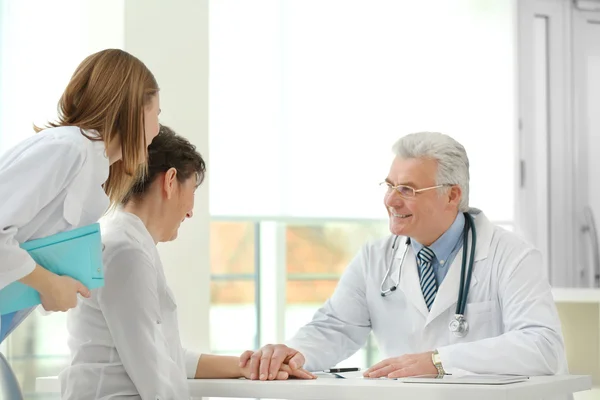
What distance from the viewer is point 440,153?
97.9 inches

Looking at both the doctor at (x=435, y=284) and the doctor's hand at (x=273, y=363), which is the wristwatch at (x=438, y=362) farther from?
the doctor's hand at (x=273, y=363)

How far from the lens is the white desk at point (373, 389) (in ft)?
5.37

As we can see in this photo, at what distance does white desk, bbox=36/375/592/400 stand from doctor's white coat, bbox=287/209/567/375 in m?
0.17

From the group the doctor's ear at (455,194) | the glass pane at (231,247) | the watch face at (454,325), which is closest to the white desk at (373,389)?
the watch face at (454,325)

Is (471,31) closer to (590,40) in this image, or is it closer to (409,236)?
(590,40)

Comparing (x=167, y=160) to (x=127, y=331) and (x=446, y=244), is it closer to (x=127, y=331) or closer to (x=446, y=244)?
(x=127, y=331)

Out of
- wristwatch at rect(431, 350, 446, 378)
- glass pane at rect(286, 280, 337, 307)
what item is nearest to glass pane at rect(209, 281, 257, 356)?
glass pane at rect(286, 280, 337, 307)

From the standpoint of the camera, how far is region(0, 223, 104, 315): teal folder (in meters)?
1.55

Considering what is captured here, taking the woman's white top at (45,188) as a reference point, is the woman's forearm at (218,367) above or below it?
below

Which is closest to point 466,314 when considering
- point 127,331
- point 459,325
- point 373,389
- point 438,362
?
point 459,325

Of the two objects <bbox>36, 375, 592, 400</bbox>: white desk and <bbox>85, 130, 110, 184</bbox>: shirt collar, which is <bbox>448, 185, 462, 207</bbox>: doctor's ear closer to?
<bbox>36, 375, 592, 400</bbox>: white desk

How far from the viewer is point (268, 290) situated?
12.3ft

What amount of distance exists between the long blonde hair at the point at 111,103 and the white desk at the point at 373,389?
0.50 meters

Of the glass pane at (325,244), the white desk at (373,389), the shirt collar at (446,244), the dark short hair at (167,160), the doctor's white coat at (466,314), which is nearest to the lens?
the white desk at (373,389)
